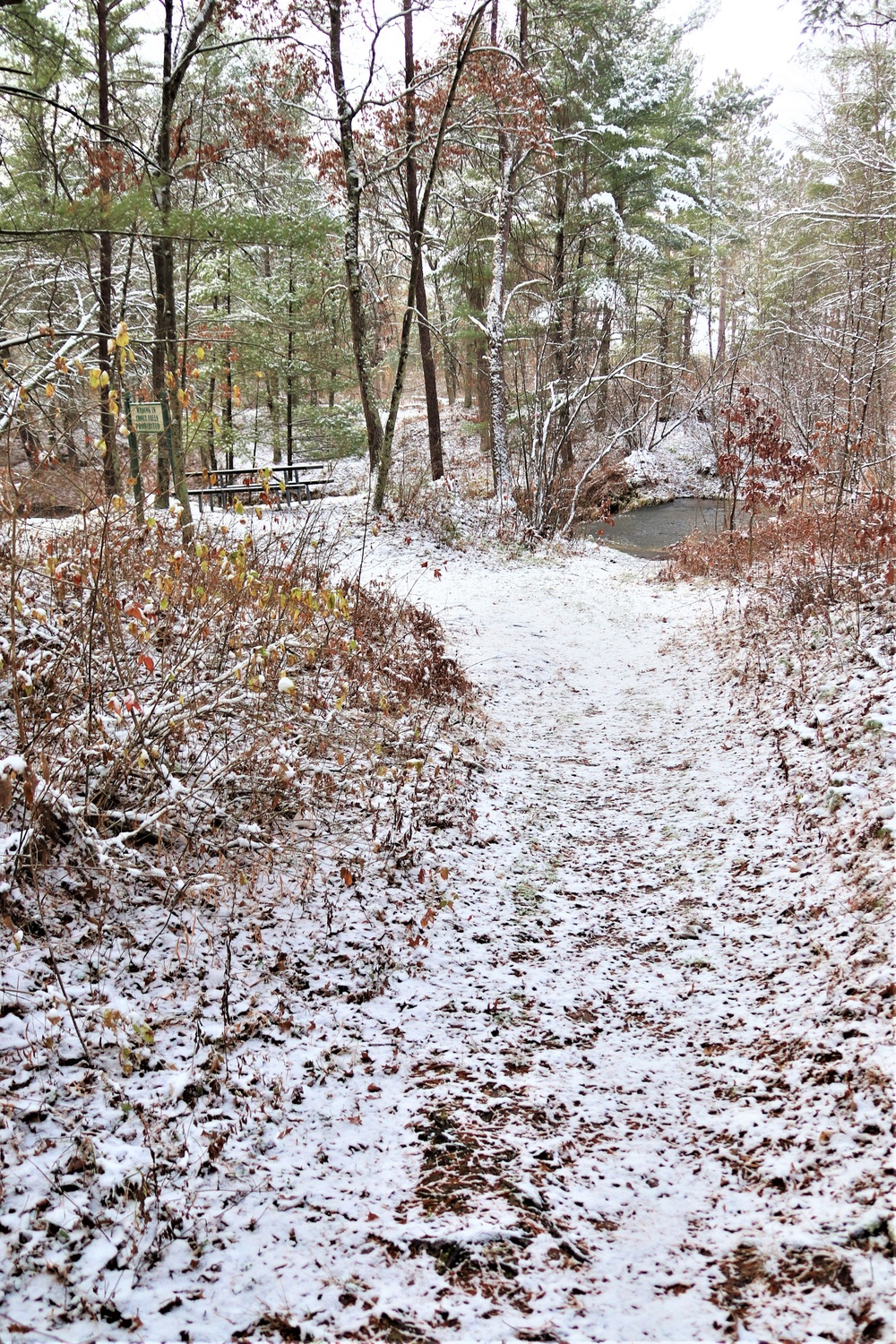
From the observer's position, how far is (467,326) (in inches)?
821

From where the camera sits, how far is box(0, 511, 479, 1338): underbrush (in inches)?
87.7

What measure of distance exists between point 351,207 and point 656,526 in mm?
10300

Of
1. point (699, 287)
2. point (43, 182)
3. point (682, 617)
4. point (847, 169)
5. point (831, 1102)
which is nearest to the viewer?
point (831, 1102)

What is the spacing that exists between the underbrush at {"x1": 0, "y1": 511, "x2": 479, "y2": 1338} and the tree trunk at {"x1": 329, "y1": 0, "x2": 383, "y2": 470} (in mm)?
9701

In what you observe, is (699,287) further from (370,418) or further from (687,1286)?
(687,1286)

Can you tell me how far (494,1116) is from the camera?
2787 millimetres

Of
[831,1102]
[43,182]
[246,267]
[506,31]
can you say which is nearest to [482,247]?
[506,31]

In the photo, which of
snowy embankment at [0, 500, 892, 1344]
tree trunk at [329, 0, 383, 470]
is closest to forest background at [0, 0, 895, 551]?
tree trunk at [329, 0, 383, 470]

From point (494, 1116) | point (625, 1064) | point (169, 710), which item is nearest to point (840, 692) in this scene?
point (625, 1064)

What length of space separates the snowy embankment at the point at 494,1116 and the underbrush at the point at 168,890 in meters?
0.02

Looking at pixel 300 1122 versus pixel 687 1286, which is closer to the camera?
pixel 687 1286

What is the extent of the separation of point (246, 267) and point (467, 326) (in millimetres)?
6031

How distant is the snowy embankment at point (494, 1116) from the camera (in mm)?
2014

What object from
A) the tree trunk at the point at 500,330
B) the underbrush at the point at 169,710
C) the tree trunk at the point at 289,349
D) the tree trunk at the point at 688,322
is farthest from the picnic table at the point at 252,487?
the tree trunk at the point at 688,322
